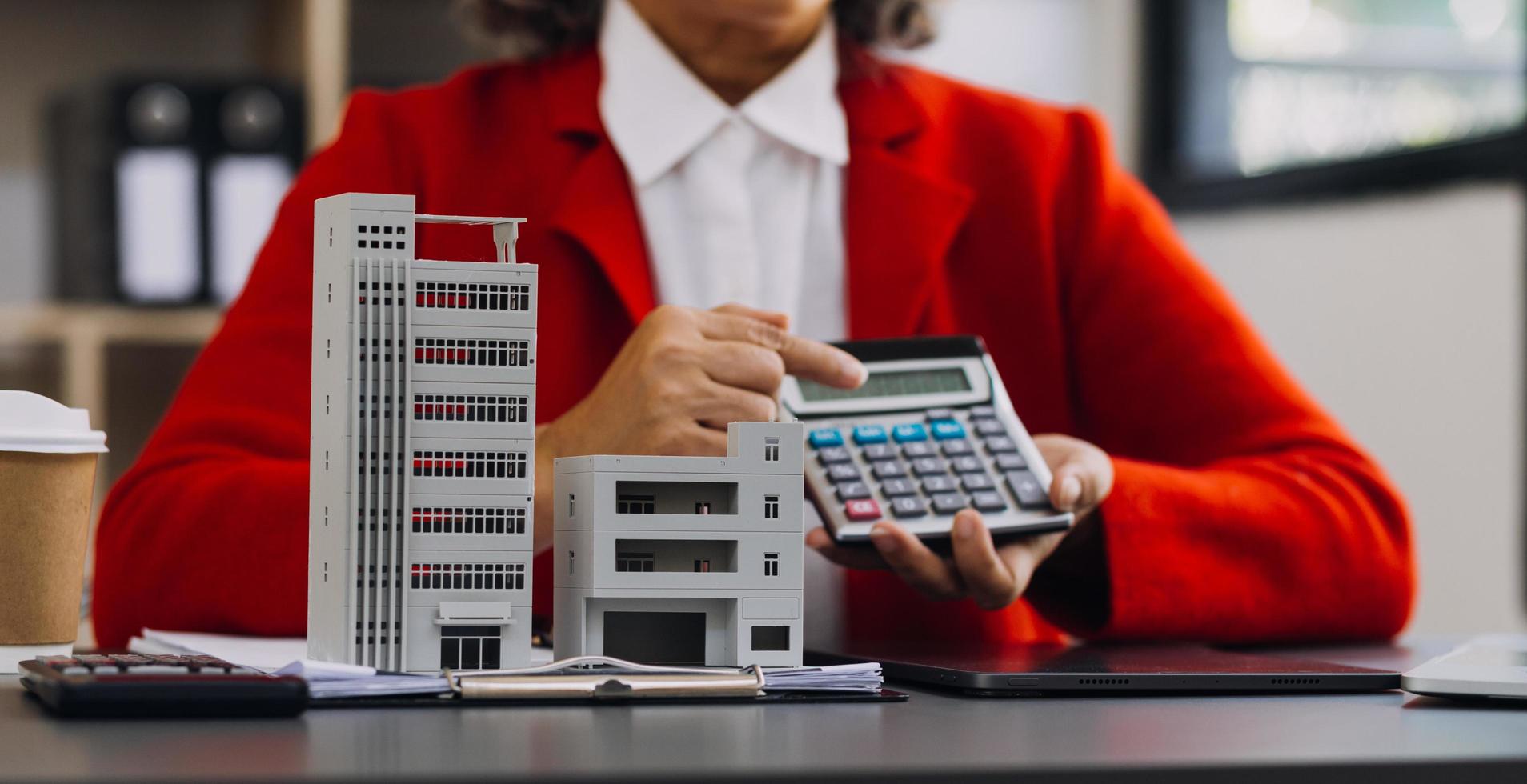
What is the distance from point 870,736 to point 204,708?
226 millimetres

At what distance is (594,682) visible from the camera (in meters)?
0.59

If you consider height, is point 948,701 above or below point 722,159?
below

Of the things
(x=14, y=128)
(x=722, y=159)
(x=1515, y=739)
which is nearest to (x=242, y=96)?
(x=14, y=128)

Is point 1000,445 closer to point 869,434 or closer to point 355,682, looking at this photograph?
point 869,434

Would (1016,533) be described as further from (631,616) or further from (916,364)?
(631,616)

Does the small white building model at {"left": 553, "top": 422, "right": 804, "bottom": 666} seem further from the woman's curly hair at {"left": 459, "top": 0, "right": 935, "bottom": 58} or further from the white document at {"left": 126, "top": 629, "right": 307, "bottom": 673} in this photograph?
the woman's curly hair at {"left": 459, "top": 0, "right": 935, "bottom": 58}

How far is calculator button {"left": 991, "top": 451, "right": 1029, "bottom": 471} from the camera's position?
861mm

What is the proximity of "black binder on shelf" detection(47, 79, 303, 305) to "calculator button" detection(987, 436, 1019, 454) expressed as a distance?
1.39 meters

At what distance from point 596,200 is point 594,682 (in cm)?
64

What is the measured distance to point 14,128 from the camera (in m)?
2.20

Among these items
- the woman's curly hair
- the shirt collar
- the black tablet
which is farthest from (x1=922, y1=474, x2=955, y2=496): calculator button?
the woman's curly hair

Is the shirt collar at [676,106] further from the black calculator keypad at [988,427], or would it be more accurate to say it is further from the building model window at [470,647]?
the building model window at [470,647]

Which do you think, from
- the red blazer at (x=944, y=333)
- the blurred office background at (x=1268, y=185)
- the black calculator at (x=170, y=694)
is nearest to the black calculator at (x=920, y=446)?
the red blazer at (x=944, y=333)

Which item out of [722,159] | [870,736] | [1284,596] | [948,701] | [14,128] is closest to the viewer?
[870,736]
